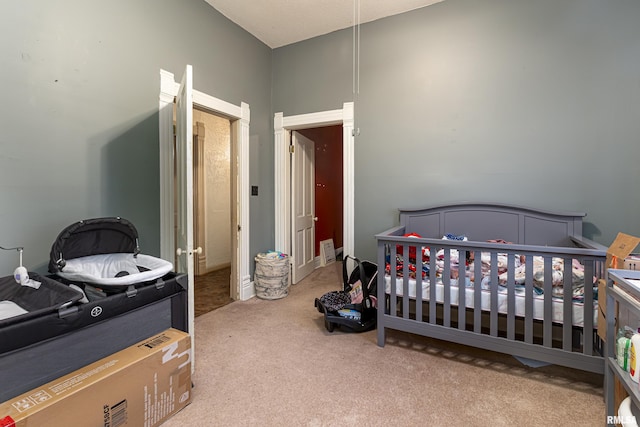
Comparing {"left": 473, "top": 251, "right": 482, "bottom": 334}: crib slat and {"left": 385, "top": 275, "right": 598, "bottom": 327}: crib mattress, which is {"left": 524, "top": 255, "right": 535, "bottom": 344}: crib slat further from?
{"left": 473, "top": 251, "right": 482, "bottom": 334}: crib slat

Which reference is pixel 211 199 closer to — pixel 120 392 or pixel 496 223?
pixel 120 392

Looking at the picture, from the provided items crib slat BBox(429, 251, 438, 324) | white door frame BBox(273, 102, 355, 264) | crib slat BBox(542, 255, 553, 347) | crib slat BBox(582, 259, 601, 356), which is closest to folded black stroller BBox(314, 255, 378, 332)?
crib slat BBox(429, 251, 438, 324)

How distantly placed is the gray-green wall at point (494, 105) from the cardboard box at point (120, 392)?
2.15 metres

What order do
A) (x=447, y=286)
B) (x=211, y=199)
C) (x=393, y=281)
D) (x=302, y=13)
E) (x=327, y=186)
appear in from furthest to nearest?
(x=327, y=186) → (x=211, y=199) → (x=302, y=13) → (x=393, y=281) → (x=447, y=286)

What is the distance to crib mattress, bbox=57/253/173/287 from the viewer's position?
136 cm

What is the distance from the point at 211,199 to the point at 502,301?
12.5 feet

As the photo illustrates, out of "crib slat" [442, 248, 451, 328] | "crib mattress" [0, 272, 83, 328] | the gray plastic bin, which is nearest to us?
"crib mattress" [0, 272, 83, 328]

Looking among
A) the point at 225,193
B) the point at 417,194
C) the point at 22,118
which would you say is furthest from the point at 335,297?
the point at 225,193

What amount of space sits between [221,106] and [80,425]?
8.34 feet

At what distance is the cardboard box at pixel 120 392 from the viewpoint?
982 millimetres

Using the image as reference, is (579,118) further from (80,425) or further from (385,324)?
(80,425)

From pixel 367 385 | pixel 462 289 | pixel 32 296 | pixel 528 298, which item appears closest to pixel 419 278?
pixel 462 289

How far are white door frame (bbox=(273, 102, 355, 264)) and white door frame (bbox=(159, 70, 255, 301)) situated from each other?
1.55 ft

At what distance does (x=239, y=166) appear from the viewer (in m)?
3.08
